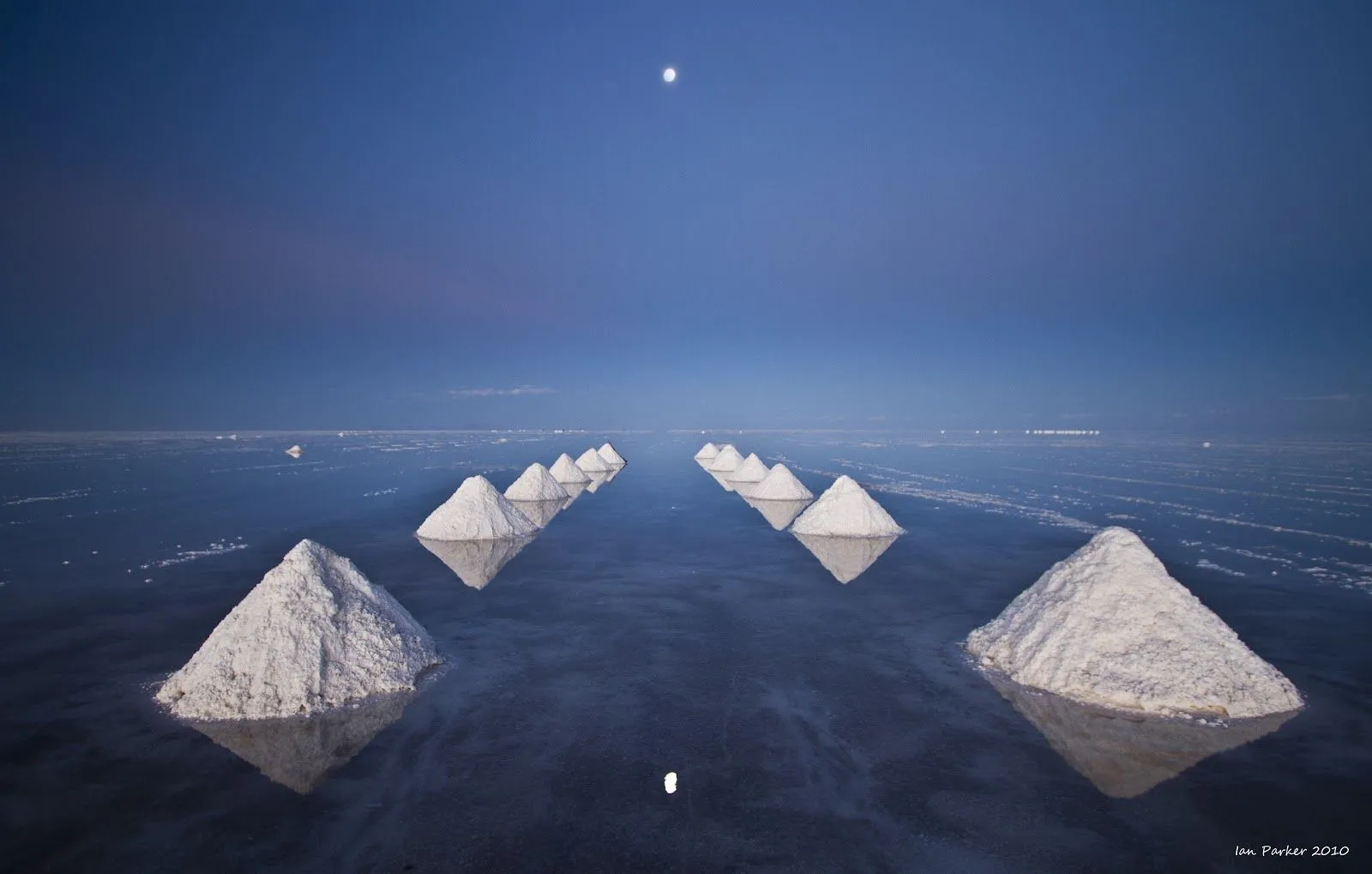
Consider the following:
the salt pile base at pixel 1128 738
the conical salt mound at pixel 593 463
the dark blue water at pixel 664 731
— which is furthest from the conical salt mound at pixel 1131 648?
the conical salt mound at pixel 593 463

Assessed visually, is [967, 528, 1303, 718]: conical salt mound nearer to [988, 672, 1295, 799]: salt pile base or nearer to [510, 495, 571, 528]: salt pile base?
[988, 672, 1295, 799]: salt pile base

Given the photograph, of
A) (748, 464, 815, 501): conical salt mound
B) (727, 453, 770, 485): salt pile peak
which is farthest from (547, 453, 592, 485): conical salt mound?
(748, 464, 815, 501): conical salt mound

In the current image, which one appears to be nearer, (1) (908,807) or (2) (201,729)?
(1) (908,807)

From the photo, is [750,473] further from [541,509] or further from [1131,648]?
[1131,648]

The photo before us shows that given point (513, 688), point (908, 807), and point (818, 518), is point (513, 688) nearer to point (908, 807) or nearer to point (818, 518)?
point (908, 807)

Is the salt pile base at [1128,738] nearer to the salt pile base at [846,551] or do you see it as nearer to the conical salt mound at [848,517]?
the salt pile base at [846,551]

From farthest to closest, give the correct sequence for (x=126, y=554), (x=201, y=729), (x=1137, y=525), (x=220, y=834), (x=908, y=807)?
(x=1137, y=525)
(x=126, y=554)
(x=201, y=729)
(x=908, y=807)
(x=220, y=834)

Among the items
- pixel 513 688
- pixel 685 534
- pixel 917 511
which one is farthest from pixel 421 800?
pixel 917 511
